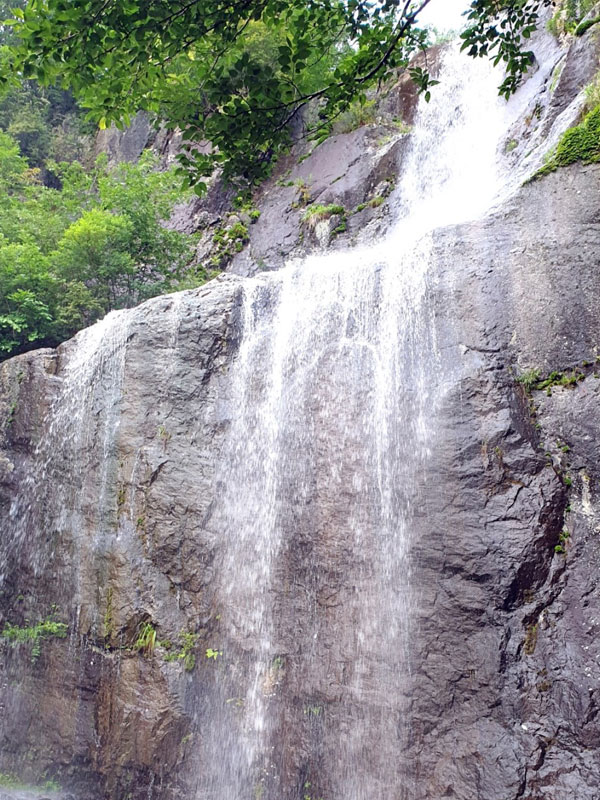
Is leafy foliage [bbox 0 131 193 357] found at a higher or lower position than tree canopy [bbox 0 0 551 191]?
higher

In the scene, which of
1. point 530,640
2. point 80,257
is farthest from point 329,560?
point 80,257

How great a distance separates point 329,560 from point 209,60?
4.29 metres

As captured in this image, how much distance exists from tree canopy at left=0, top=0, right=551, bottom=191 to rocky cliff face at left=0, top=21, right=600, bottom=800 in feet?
8.57

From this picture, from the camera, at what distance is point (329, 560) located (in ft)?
18.8

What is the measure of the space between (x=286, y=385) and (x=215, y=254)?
22.2ft

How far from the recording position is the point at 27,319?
9.99 m

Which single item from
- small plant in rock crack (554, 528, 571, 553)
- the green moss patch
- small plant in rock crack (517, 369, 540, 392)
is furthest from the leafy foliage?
small plant in rock crack (554, 528, 571, 553)

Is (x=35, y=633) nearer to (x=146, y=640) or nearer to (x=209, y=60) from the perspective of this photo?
(x=146, y=640)

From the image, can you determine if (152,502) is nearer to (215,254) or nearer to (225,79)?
(225,79)

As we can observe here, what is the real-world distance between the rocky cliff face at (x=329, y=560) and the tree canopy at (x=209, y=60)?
261 centimetres

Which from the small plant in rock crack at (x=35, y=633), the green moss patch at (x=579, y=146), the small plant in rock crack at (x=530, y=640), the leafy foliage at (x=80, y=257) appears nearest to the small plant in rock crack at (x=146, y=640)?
the small plant in rock crack at (x=35, y=633)

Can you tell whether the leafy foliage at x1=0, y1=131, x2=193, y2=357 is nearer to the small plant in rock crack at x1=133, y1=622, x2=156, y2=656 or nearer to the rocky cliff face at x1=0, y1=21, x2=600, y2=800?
the rocky cliff face at x1=0, y1=21, x2=600, y2=800

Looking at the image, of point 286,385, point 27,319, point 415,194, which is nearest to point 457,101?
point 415,194

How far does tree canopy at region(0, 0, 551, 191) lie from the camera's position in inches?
122
